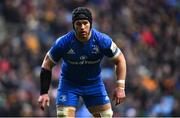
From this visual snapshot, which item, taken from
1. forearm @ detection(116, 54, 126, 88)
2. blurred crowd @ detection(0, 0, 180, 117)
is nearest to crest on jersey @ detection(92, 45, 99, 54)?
forearm @ detection(116, 54, 126, 88)

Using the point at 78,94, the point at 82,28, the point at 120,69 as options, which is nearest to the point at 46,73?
the point at 78,94

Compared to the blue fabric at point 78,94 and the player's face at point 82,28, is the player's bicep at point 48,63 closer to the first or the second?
the blue fabric at point 78,94

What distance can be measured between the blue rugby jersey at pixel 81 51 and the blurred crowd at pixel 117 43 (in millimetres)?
5633

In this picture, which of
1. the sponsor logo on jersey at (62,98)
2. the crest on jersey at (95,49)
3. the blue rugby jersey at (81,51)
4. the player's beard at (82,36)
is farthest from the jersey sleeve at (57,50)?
the sponsor logo on jersey at (62,98)

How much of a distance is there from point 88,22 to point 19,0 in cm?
932

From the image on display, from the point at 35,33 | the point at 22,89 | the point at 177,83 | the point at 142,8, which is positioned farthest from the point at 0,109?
the point at 142,8

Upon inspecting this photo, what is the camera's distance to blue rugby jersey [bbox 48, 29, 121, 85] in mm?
11320

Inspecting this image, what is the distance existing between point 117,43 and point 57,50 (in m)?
8.78

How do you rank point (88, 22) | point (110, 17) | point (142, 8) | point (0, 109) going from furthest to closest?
point (142, 8)
point (110, 17)
point (0, 109)
point (88, 22)

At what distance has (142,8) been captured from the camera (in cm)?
2336

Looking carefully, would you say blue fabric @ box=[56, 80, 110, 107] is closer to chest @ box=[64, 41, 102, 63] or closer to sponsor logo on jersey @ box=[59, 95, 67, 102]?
sponsor logo on jersey @ box=[59, 95, 67, 102]

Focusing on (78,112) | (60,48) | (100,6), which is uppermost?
(100,6)

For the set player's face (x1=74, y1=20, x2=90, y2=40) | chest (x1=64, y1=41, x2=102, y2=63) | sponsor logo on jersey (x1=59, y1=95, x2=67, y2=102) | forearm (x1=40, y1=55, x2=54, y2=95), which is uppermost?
player's face (x1=74, y1=20, x2=90, y2=40)

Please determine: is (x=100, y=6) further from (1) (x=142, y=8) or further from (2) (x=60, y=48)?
(2) (x=60, y=48)
